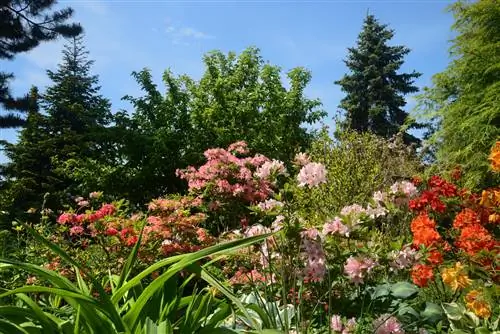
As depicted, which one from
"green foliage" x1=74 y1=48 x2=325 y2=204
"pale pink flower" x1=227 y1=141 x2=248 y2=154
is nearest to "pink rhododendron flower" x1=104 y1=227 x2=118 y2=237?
"pale pink flower" x1=227 y1=141 x2=248 y2=154

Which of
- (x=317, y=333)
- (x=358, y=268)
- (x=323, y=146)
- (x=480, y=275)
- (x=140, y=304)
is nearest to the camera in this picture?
(x=140, y=304)

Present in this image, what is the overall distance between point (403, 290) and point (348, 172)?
17.6ft

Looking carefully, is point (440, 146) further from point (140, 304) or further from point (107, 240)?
point (140, 304)

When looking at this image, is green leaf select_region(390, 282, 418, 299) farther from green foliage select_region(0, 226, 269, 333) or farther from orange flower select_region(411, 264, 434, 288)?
green foliage select_region(0, 226, 269, 333)

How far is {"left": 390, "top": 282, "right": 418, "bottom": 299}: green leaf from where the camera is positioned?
9.30 feet

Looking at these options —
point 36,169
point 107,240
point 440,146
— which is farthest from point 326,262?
point 36,169

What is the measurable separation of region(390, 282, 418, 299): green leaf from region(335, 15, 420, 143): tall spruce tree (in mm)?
21922

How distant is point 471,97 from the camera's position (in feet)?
29.6

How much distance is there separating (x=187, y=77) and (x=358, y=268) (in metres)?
12.0

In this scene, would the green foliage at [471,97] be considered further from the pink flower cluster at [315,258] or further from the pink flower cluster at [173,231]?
the pink flower cluster at [315,258]

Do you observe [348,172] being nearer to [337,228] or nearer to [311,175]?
[311,175]

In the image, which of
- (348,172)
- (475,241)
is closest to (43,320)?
(475,241)

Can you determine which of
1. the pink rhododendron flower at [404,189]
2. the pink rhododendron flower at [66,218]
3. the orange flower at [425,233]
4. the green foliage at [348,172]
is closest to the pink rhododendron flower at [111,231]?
the pink rhododendron flower at [66,218]

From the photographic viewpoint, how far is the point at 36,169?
17750 millimetres
